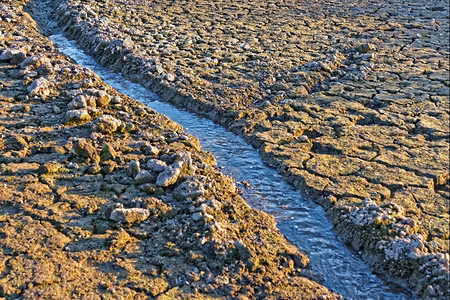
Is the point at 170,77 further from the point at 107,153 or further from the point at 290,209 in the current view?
the point at 290,209

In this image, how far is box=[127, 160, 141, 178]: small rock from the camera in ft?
17.7

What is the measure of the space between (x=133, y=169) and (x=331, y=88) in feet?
13.7

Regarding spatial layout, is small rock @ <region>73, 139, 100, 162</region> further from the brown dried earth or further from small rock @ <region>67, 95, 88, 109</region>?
small rock @ <region>67, 95, 88, 109</region>

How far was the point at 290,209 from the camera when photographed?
534 centimetres

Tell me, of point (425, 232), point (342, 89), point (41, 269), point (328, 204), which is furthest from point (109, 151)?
point (342, 89)

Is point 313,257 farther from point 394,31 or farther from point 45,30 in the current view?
point 45,30

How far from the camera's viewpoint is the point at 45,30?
12047mm

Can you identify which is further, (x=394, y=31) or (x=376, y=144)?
(x=394, y=31)

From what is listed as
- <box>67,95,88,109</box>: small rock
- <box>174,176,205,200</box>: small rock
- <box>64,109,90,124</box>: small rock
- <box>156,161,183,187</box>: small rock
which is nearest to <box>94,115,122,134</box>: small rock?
<box>64,109,90,124</box>: small rock

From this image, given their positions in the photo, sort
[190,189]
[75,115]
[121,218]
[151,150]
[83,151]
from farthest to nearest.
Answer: [75,115], [151,150], [83,151], [190,189], [121,218]

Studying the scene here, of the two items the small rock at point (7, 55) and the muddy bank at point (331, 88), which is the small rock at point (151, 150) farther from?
the small rock at point (7, 55)

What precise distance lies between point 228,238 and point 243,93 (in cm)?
407

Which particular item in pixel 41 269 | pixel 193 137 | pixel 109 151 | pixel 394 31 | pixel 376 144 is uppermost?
pixel 394 31

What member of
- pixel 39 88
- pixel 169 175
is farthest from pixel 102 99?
pixel 169 175
